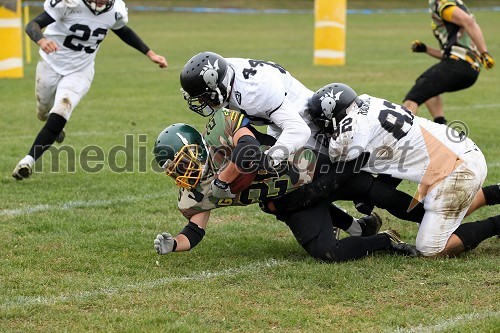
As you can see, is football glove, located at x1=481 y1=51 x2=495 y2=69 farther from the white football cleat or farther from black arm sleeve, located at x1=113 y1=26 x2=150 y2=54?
the white football cleat

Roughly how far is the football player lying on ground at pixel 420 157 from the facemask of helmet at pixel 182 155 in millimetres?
691

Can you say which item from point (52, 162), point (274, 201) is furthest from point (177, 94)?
point (274, 201)

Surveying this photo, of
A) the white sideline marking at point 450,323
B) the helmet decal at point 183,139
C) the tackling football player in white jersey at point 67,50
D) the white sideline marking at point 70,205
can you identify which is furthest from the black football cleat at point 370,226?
the tackling football player in white jersey at point 67,50

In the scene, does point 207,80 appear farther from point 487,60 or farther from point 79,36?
A: point 487,60

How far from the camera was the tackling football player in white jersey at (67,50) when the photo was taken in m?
7.06

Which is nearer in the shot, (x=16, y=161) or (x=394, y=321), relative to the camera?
(x=394, y=321)

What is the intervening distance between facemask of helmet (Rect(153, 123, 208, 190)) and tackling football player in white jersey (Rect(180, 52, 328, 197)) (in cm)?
19

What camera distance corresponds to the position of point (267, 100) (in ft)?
15.0

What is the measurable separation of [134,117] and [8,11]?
488cm

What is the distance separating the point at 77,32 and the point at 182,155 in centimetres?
308

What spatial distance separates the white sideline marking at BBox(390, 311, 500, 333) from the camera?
3621mm

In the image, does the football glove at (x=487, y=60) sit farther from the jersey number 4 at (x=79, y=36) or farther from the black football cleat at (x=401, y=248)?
the black football cleat at (x=401, y=248)

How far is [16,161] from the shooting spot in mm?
7672

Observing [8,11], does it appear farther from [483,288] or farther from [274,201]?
[483,288]
